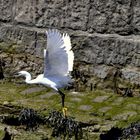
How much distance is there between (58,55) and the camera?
16.9 feet

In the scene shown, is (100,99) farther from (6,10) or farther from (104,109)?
(6,10)

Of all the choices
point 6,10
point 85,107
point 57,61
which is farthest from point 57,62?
point 6,10

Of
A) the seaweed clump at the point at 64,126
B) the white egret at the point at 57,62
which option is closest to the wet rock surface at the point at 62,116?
the seaweed clump at the point at 64,126

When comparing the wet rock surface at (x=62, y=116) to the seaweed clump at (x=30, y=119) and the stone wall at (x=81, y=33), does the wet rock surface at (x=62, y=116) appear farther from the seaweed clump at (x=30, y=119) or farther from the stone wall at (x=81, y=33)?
the stone wall at (x=81, y=33)

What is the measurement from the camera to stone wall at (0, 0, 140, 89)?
546 centimetres

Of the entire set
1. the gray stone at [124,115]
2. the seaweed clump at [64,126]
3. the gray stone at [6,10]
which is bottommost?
the seaweed clump at [64,126]

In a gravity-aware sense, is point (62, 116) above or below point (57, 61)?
below

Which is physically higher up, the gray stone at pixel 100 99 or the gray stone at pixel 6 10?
the gray stone at pixel 6 10

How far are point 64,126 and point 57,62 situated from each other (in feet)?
2.03

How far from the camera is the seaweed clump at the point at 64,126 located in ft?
15.5

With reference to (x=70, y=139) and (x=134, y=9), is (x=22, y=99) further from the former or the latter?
(x=134, y=9)

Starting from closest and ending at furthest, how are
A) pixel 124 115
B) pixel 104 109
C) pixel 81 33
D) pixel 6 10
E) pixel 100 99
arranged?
pixel 124 115
pixel 104 109
pixel 100 99
pixel 81 33
pixel 6 10

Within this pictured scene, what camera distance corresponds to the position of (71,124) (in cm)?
478

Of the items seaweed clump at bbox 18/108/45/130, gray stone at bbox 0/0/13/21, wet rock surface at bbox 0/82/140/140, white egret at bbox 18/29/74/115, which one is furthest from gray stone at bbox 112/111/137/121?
gray stone at bbox 0/0/13/21
